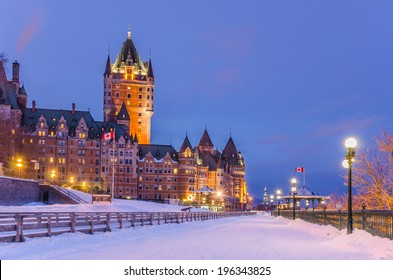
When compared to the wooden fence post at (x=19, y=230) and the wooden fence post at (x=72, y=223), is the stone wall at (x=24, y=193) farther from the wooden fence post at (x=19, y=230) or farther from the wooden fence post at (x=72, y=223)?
the wooden fence post at (x=19, y=230)

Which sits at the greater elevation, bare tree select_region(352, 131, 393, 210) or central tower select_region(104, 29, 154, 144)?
central tower select_region(104, 29, 154, 144)

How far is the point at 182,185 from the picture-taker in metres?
162

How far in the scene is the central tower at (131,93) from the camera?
18038cm

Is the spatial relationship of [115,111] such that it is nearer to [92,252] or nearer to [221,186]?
[221,186]

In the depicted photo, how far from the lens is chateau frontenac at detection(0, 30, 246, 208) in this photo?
5369 inches

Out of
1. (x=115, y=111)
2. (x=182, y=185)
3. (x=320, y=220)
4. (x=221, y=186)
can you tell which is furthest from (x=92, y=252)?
(x=221, y=186)

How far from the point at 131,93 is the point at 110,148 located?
1567 inches

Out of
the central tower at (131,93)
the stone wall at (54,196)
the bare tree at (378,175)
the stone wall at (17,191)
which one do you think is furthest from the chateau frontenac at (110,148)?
the bare tree at (378,175)

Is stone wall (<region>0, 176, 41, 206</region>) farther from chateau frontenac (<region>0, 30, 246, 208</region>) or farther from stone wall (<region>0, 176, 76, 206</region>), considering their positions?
chateau frontenac (<region>0, 30, 246, 208</region>)

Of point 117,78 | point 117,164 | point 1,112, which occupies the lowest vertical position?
point 117,164

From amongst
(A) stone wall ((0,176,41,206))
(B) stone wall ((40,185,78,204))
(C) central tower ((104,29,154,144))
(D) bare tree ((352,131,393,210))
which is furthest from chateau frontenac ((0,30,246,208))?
(D) bare tree ((352,131,393,210))

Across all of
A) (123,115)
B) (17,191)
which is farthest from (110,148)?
(17,191)

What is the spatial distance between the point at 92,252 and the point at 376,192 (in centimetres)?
2935

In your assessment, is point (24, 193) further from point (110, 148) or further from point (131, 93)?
point (131, 93)
